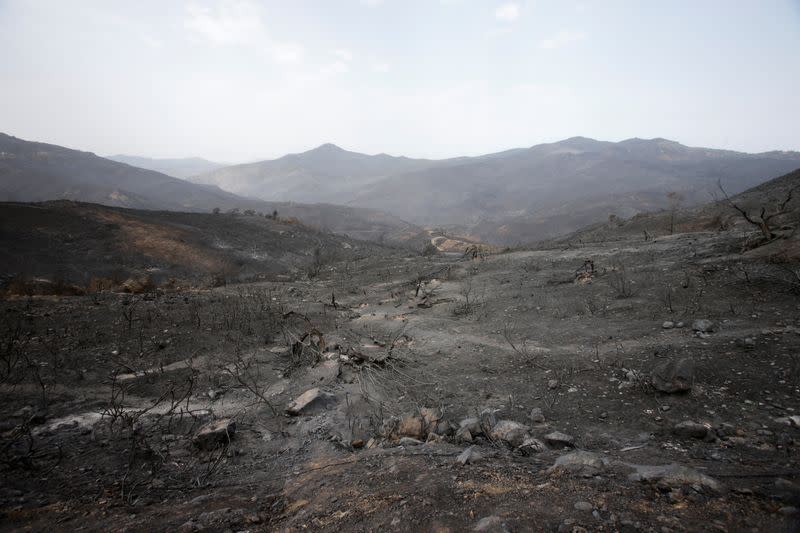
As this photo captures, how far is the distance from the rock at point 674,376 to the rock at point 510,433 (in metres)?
1.63

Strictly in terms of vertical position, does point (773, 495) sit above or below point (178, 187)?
Answer: below

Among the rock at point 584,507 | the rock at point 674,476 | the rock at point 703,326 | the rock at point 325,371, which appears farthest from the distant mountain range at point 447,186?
the rock at point 584,507

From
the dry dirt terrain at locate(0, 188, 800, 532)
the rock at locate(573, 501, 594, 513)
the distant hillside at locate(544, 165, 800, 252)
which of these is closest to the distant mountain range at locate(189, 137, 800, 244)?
the distant hillside at locate(544, 165, 800, 252)

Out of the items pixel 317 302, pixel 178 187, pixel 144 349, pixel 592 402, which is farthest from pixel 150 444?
pixel 178 187

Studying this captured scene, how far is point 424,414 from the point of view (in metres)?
3.96

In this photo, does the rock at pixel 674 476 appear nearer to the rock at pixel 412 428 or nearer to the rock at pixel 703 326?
the rock at pixel 412 428

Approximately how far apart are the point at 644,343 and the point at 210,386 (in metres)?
6.13

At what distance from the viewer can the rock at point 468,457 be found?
2873 mm

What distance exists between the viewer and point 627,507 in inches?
82.0

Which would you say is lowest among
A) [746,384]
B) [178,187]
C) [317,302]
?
[317,302]

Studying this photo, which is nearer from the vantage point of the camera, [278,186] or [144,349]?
[144,349]

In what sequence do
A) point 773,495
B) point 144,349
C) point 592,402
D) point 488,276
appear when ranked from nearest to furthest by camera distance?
point 773,495 → point 592,402 → point 144,349 → point 488,276

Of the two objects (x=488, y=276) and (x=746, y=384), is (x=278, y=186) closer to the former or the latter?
(x=488, y=276)

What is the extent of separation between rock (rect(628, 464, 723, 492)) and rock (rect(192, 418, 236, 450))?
11.6ft
